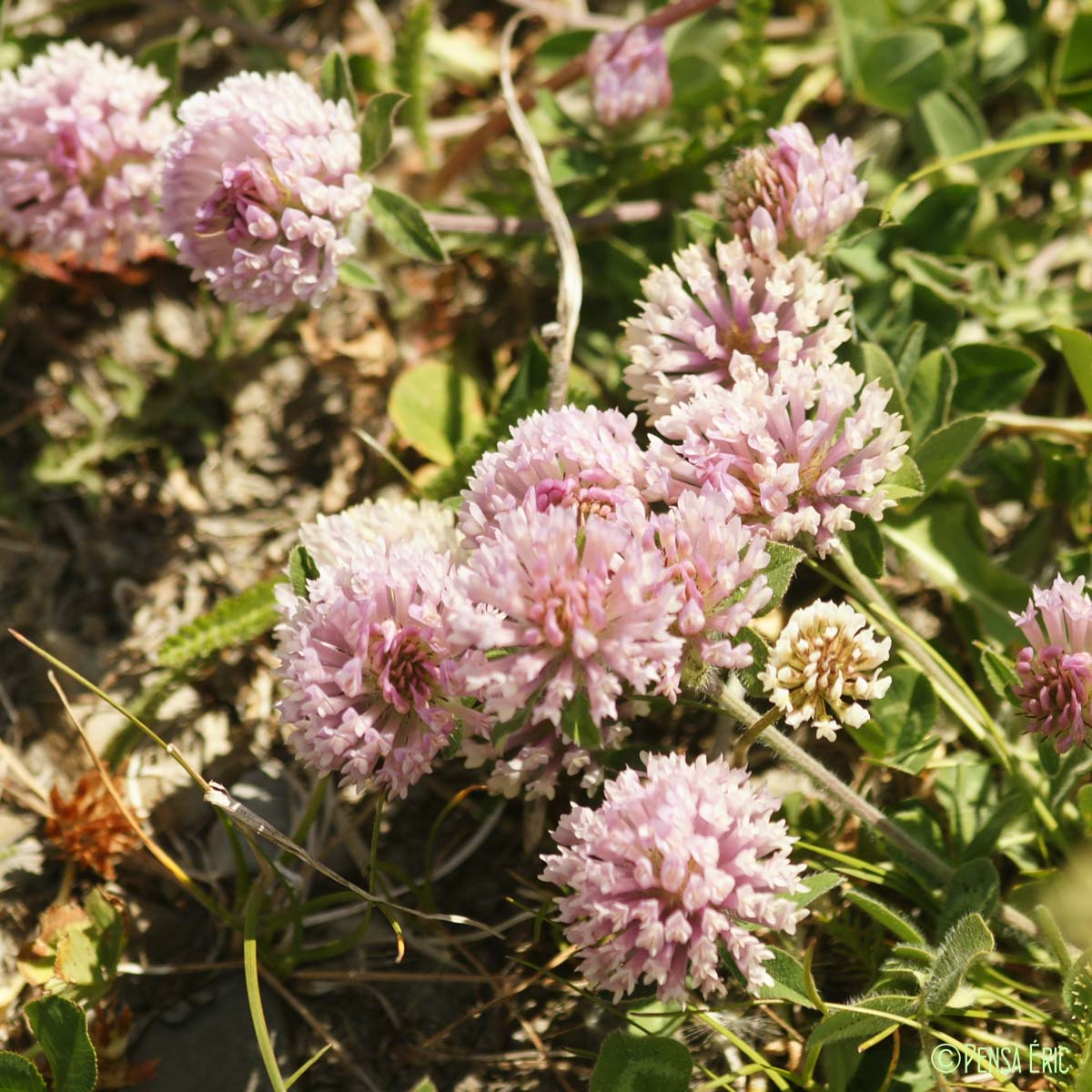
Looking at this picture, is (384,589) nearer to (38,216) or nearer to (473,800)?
(473,800)

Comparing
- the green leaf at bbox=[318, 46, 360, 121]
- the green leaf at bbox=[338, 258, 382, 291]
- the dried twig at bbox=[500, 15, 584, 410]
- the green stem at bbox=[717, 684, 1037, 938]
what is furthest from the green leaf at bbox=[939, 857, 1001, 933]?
the green leaf at bbox=[318, 46, 360, 121]

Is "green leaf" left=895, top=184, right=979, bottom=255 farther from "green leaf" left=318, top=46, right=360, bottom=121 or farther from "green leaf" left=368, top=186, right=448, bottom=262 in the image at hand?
"green leaf" left=318, top=46, right=360, bottom=121

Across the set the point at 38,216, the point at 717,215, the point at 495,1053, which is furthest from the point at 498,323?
the point at 495,1053

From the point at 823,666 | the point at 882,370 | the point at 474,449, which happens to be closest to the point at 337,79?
the point at 474,449

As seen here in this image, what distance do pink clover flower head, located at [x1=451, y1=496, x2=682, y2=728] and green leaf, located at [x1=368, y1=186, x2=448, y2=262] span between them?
1028 millimetres

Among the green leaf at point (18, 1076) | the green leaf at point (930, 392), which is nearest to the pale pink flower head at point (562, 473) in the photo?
→ the green leaf at point (930, 392)

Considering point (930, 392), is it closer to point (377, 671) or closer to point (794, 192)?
point (794, 192)

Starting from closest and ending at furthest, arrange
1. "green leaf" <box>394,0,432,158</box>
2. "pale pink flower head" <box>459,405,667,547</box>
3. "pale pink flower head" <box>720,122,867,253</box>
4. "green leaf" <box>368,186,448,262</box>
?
"pale pink flower head" <box>459,405,667,547</box>, "pale pink flower head" <box>720,122,867,253</box>, "green leaf" <box>368,186,448,262</box>, "green leaf" <box>394,0,432,158</box>

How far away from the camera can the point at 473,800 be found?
8.55ft

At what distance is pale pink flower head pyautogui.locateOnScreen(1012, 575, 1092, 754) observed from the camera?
72.9 inches

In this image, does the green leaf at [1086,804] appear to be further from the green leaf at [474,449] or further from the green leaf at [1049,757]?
the green leaf at [474,449]

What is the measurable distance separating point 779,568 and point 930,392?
2.49 feet

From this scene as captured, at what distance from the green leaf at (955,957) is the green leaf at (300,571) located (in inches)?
49.3

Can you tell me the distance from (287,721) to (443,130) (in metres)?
2.07
